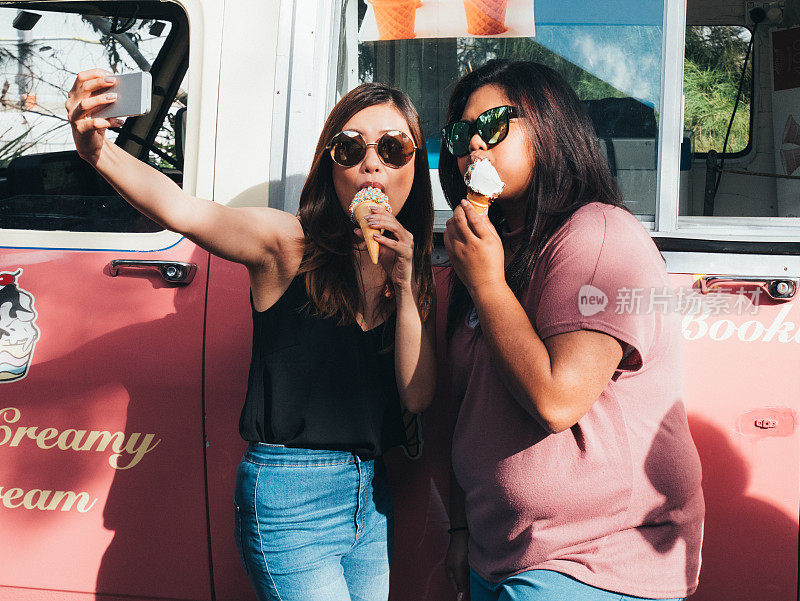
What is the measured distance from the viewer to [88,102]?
1468 mm

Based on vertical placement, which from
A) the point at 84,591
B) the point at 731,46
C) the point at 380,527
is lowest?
the point at 84,591

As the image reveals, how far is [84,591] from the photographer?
7.32ft

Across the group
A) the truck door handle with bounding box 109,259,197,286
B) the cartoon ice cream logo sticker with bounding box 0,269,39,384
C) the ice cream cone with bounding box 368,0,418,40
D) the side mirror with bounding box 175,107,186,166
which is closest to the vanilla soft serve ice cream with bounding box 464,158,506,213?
the ice cream cone with bounding box 368,0,418,40

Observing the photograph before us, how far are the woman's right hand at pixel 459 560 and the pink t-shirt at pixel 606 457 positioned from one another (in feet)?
1.15

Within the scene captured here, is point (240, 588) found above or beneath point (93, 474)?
beneath

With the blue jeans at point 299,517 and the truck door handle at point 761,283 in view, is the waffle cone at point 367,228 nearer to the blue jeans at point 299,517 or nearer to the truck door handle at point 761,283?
the blue jeans at point 299,517

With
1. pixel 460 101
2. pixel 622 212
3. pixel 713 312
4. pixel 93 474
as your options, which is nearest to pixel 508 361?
pixel 622 212

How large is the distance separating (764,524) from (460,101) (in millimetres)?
1354

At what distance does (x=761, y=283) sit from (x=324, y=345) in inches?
45.4

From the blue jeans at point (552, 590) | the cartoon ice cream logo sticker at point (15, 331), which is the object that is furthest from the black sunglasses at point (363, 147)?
the cartoon ice cream logo sticker at point (15, 331)

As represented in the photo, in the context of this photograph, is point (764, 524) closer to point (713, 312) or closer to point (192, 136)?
point (713, 312)

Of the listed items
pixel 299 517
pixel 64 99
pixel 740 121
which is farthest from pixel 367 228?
pixel 740 121

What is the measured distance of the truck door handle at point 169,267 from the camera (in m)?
2.17

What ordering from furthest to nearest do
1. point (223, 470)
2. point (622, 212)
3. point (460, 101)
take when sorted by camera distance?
point (223, 470) < point (460, 101) < point (622, 212)
